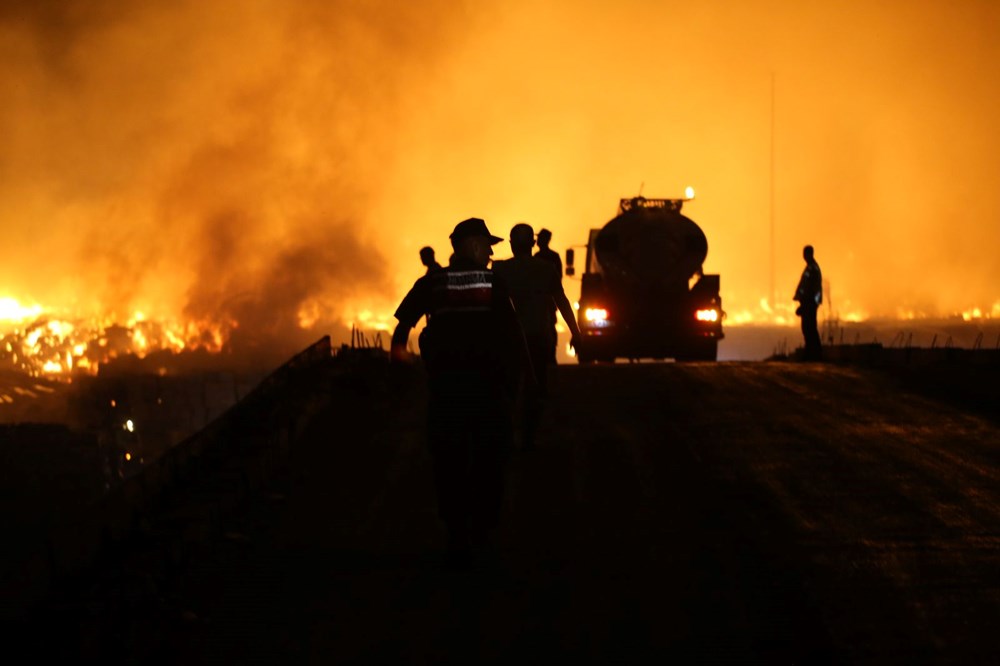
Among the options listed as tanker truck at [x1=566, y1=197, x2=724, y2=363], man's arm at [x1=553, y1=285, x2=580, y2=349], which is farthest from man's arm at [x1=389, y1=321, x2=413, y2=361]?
tanker truck at [x1=566, y1=197, x2=724, y2=363]

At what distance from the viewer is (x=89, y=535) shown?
1031 cm

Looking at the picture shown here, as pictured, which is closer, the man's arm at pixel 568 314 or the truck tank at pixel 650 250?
the man's arm at pixel 568 314

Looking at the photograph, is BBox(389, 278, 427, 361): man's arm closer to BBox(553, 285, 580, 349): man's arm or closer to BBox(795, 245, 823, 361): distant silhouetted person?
BBox(553, 285, 580, 349): man's arm

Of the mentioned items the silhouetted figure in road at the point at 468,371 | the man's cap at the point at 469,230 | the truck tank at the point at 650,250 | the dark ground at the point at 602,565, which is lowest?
the dark ground at the point at 602,565

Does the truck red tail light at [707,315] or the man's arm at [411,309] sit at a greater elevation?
the truck red tail light at [707,315]

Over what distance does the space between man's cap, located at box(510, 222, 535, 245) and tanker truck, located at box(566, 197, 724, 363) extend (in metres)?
17.8

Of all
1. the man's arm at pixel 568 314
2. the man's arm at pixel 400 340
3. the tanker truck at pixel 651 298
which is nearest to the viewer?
the man's arm at pixel 400 340

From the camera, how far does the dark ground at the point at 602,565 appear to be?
8.17 meters

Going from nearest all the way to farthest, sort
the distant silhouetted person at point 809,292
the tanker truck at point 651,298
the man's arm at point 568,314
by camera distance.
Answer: the man's arm at point 568,314 < the distant silhouetted person at point 809,292 < the tanker truck at point 651,298

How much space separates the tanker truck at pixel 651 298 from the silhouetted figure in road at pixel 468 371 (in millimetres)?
21954

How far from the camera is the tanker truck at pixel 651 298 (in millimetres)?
32312

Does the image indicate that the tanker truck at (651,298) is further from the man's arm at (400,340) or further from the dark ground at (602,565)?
the man's arm at (400,340)

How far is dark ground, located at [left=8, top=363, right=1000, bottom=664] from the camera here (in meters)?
8.17

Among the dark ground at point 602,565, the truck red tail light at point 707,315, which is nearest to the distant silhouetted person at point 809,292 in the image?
the truck red tail light at point 707,315
